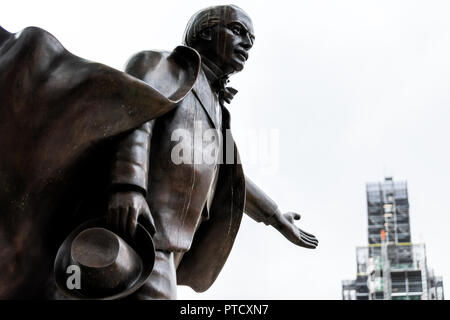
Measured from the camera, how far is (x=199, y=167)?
5664 millimetres

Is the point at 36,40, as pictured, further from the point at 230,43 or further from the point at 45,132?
the point at 230,43

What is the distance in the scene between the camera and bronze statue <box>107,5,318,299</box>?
205 inches

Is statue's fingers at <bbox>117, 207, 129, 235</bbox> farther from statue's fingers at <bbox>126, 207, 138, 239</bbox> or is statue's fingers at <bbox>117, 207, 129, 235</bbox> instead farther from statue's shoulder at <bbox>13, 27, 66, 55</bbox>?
statue's shoulder at <bbox>13, 27, 66, 55</bbox>

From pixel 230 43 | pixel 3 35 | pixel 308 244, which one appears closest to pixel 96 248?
pixel 3 35

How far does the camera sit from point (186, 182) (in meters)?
5.55

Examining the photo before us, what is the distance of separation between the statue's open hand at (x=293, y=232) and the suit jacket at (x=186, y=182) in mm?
664

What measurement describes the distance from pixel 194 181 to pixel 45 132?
1.02 m

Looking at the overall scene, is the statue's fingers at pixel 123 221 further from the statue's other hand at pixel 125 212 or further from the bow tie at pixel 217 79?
the bow tie at pixel 217 79

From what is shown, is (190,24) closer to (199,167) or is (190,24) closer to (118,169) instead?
(199,167)

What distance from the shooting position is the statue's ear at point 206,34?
623 cm

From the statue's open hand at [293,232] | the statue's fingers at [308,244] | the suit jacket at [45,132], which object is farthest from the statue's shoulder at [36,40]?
the statue's fingers at [308,244]

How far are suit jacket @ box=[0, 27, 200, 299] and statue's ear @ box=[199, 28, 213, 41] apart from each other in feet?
3.23

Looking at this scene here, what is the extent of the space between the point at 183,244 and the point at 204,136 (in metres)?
0.76
